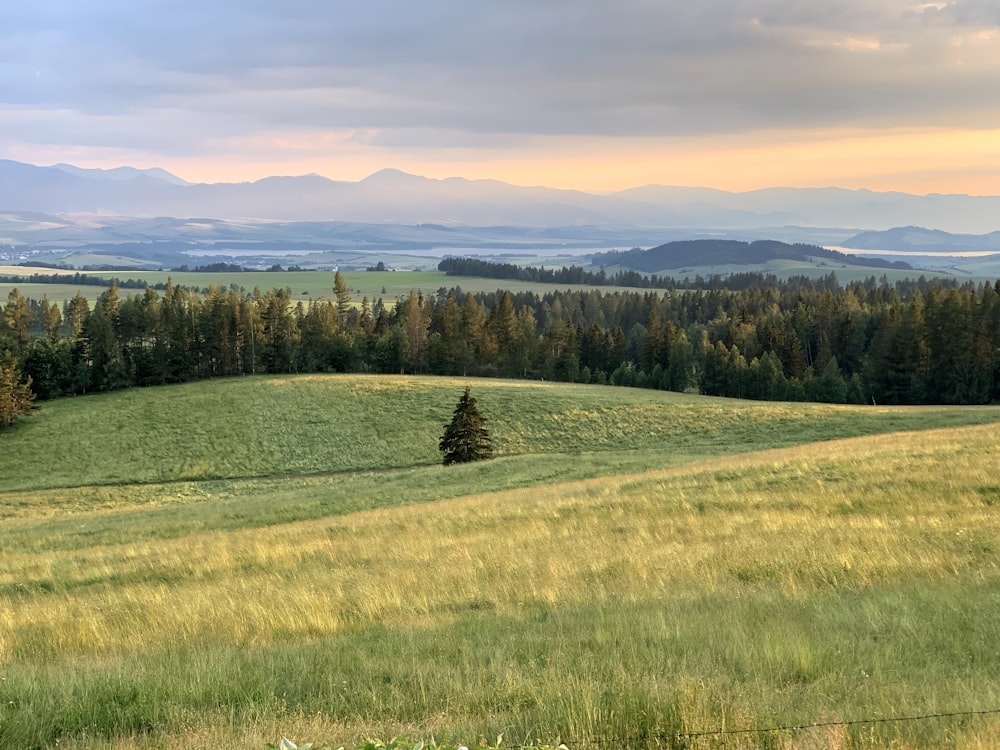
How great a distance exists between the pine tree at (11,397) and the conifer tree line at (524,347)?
13.0 metres

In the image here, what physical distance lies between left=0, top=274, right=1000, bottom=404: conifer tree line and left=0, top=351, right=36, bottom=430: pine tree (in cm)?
1305

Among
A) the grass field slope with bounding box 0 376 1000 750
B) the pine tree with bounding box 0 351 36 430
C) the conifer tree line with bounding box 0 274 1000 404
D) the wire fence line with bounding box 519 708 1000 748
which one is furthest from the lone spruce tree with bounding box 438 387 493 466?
the conifer tree line with bounding box 0 274 1000 404

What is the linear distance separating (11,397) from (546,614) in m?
67.6

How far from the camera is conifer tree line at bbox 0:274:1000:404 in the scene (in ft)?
250

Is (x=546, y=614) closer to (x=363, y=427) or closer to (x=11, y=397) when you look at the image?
(x=363, y=427)

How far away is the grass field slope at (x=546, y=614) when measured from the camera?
5.47 meters

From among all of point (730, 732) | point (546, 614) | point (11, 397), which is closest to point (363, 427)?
point (11, 397)

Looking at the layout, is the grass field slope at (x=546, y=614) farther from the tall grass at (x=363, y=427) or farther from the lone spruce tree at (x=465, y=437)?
the tall grass at (x=363, y=427)

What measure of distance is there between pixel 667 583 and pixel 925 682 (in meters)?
4.90

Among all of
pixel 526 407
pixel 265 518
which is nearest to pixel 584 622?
pixel 265 518

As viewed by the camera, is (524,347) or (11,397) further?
(524,347)

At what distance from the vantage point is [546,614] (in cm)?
948

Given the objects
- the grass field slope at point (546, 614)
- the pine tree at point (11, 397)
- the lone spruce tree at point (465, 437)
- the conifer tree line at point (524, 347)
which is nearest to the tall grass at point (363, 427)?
the pine tree at point (11, 397)

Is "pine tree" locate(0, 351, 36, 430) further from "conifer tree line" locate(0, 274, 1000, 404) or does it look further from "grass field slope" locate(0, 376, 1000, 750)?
"grass field slope" locate(0, 376, 1000, 750)
